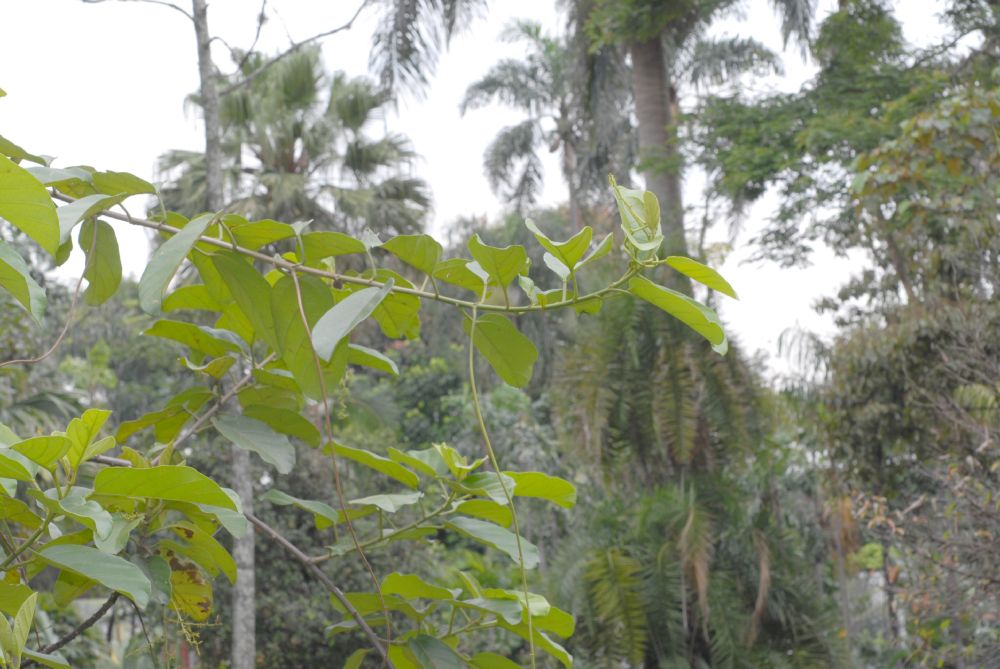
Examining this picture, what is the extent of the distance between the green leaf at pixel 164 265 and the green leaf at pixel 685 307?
286 mm

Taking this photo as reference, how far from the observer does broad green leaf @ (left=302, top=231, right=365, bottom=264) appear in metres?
0.78

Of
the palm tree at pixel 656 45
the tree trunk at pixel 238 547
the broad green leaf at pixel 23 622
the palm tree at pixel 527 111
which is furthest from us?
the palm tree at pixel 527 111

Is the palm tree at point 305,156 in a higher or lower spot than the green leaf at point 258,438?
higher

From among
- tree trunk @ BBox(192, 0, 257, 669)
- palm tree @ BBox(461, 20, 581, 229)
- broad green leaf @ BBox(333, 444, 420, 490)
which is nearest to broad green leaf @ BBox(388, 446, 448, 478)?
broad green leaf @ BBox(333, 444, 420, 490)

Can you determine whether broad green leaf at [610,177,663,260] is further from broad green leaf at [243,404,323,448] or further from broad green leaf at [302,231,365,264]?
broad green leaf at [243,404,323,448]

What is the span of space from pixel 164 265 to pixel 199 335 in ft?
1.13

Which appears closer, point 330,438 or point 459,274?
point 330,438

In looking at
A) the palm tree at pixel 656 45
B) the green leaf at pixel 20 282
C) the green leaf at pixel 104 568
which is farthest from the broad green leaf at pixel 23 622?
the palm tree at pixel 656 45

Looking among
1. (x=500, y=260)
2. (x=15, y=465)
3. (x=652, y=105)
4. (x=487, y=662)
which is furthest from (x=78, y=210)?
(x=652, y=105)

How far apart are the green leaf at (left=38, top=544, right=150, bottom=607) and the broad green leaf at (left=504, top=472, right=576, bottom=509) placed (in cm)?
32

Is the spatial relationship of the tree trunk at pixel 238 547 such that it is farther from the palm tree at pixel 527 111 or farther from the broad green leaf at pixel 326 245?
the palm tree at pixel 527 111

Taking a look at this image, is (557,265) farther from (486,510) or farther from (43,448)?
(43,448)

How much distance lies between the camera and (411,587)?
922 mm

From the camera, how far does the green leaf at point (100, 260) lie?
85 cm
